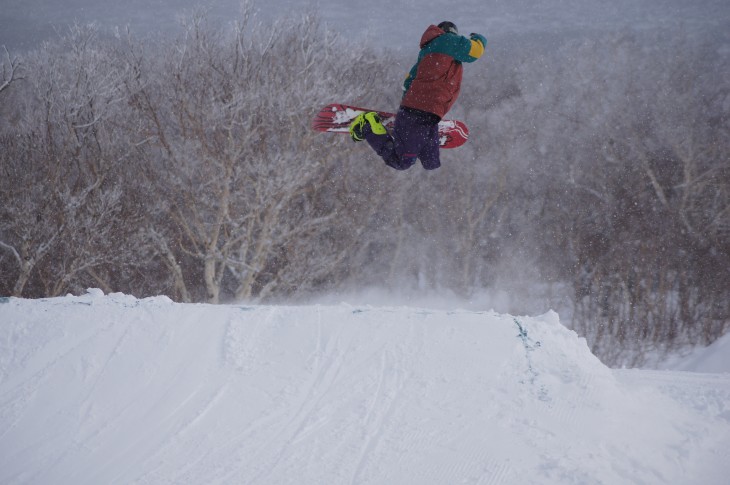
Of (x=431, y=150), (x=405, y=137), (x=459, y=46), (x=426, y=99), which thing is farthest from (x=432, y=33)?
Answer: (x=431, y=150)

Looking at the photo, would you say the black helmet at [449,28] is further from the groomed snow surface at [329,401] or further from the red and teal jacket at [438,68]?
the groomed snow surface at [329,401]

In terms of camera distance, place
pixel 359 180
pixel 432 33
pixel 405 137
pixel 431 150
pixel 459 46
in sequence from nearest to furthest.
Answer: pixel 459 46 → pixel 432 33 → pixel 405 137 → pixel 431 150 → pixel 359 180

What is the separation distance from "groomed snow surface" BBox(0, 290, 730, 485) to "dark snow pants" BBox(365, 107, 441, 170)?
1664 mm

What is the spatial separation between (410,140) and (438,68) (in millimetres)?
766

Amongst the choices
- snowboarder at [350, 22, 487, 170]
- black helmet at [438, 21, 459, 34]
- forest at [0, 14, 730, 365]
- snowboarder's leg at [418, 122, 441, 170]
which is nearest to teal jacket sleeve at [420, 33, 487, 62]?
snowboarder at [350, 22, 487, 170]

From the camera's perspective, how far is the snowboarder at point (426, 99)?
4289 millimetres

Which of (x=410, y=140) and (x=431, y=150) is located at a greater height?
(x=410, y=140)

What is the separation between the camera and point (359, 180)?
16344mm

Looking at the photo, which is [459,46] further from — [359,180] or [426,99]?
[359,180]

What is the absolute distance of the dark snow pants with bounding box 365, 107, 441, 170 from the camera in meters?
4.85

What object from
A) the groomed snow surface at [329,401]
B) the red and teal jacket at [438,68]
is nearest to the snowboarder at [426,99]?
the red and teal jacket at [438,68]

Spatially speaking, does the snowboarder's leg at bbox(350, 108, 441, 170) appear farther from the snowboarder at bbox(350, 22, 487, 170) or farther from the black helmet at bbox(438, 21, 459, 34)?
the black helmet at bbox(438, 21, 459, 34)

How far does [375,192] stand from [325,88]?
3.93 m

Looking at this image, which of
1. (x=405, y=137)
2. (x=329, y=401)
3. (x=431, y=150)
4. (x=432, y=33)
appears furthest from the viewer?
(x=431, y=150)
